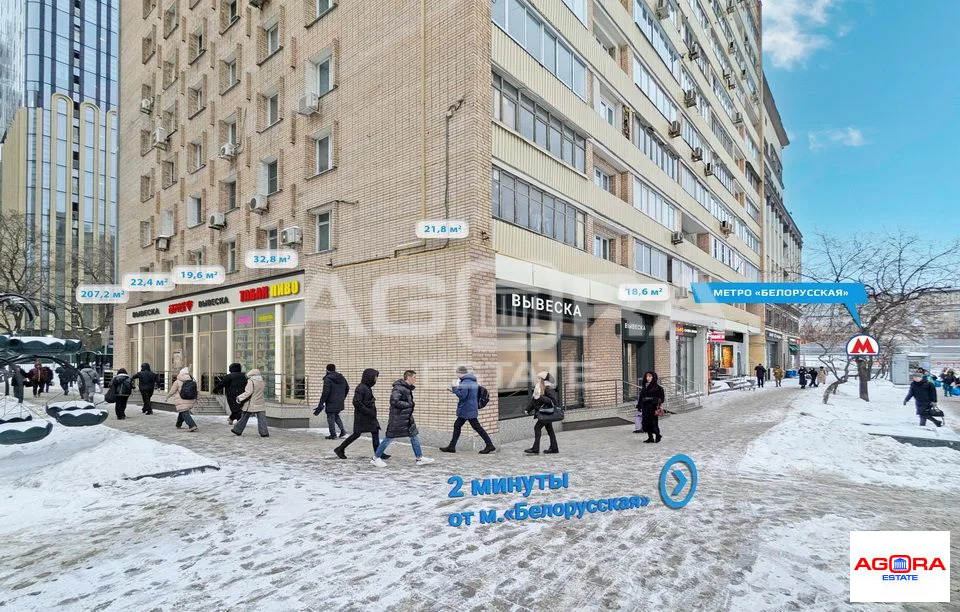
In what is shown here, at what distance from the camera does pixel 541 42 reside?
596 inches

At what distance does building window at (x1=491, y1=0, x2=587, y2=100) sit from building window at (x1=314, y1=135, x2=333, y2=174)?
5.87m

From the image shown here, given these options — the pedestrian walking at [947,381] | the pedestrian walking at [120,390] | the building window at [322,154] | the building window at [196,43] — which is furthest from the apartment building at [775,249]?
the pedestrian walking at [120,390]

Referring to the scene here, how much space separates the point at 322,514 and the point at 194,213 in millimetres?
19333

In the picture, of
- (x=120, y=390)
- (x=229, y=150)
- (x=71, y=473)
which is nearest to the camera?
(x=71, y=473)

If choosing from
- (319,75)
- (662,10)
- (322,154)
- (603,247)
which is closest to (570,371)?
(603,247)

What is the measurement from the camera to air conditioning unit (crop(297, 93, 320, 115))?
16.0 m

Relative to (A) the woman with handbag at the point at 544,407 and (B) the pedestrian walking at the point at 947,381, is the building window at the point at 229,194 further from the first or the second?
(B) the pedestrian walking at the point at 947,381

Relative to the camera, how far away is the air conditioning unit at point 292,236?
1616 centimetres

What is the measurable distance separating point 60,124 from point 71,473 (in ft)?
250

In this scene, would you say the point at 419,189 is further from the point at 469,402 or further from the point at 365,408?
the point at 365,408

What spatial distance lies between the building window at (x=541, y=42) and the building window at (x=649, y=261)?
20.8 ft

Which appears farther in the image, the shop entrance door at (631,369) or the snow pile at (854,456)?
the shop entrance door at (631,369)

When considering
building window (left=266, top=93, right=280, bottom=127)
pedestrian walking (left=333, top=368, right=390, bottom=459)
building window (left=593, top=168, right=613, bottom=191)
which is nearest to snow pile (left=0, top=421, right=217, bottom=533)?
pedestrian walking (left=333, top=368, right=390, bottom=459)

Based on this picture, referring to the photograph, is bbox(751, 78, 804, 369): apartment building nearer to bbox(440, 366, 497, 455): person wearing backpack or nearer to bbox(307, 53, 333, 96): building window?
bbox(307, 53, 333, 96): building window
